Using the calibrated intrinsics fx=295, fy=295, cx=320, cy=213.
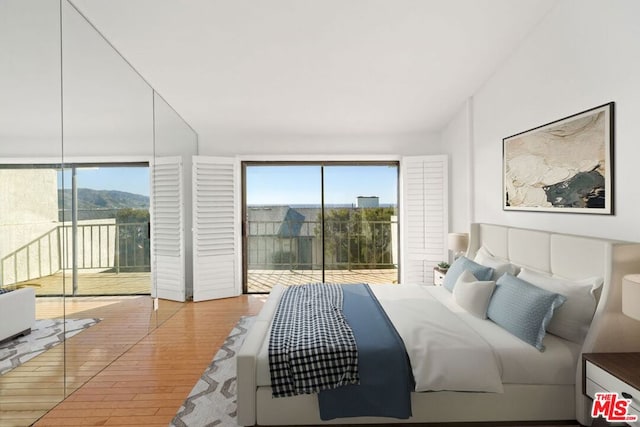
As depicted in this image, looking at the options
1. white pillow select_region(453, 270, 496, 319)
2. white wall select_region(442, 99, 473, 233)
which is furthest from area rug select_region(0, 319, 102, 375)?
white wall select_region(442, 99, 473, 233)

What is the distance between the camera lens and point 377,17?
7.49 feet

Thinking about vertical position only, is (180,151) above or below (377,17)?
below

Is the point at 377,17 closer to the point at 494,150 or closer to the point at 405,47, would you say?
the point at 405,47

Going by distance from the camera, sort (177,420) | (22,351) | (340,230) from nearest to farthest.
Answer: (22,351)
(177,420)
(340,230)

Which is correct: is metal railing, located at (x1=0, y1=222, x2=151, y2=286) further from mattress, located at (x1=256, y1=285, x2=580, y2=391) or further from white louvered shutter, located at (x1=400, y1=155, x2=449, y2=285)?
white louvered shutter, located at (x1=400, y1=155, x2=449, y2=285)

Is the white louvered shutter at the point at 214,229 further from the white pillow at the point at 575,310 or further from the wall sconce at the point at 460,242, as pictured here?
the white pillow at the point at 575,310

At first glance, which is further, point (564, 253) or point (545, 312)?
point (564, 253)

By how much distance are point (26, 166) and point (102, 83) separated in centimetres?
102

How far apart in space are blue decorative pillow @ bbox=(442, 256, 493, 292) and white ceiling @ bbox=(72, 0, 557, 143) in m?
1.97

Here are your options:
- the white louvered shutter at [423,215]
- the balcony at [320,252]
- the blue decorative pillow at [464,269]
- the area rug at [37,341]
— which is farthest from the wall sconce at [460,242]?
the area rug at [37,341]

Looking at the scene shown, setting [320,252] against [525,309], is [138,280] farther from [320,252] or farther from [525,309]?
[525,309]

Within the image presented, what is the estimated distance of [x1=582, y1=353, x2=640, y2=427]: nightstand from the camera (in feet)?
4.49

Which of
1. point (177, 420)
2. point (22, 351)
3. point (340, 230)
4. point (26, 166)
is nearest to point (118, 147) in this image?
point (26, 166)
